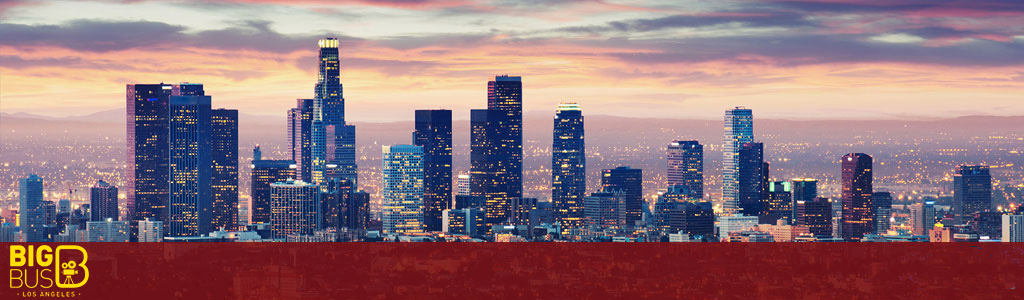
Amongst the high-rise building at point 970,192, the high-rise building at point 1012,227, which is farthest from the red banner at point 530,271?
the high-rise building at point 970,192

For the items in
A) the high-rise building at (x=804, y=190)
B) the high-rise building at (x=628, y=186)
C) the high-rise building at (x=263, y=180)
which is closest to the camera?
the high-rise building at (x=263, y=180)

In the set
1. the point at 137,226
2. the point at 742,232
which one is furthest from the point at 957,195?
the point at 137,226

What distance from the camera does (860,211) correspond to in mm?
146500

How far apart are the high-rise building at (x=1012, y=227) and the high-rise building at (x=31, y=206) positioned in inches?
4150

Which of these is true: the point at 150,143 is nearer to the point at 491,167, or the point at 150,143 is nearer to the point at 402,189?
the point at 402,189

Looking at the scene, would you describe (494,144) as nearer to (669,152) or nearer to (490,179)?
(490,179)

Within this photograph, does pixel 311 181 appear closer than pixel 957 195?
No

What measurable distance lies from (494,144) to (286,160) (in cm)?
3541

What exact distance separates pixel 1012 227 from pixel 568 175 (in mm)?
75523

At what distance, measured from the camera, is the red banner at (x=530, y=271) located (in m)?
5.38

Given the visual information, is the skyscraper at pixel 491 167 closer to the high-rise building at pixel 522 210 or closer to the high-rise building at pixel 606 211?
the high-rise building at pixel 522 210

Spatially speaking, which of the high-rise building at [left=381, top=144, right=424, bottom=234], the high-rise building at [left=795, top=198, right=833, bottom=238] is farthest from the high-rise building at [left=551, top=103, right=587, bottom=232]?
the high-rise building at [left=795, top=198, right=833, bottom=238]

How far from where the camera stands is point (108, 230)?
132875 mm

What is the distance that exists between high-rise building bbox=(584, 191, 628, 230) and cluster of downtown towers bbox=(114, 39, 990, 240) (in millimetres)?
211
